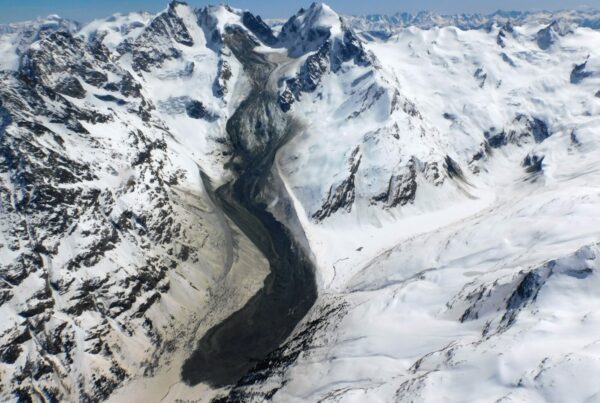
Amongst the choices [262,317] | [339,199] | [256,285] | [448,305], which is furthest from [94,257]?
[448,305]

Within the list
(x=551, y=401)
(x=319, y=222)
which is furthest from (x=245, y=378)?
(x=319, y=222)

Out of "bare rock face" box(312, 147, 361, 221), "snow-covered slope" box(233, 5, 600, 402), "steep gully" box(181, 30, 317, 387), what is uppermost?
"bare rock face" box(312, 147, 361, 221)

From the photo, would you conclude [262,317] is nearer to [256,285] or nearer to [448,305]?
[256,285]

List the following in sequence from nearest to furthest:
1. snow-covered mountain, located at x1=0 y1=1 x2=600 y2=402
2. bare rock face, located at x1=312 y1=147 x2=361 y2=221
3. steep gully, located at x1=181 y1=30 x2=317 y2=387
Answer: snow-covered mountain, located at x1=0 y1=1 x2=600 y2=402
steep gully, located at x1=181 y1=30 x2=317 y2=387
bare rock face, located at x1=312 y1=147 x2=361 y2=221

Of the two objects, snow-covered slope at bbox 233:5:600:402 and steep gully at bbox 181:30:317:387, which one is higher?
steep gully at bbox 181:30:317:387

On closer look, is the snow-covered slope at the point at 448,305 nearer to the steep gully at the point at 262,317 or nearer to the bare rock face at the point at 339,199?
the bare rock face at the point at 339,199

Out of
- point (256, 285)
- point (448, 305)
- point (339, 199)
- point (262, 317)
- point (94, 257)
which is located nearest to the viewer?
point (448, 305)

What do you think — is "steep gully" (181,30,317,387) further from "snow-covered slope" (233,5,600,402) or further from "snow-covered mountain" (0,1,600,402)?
"snow-covered slope" (233,5,600,402)

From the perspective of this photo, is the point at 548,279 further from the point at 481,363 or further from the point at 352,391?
the point at 352,391

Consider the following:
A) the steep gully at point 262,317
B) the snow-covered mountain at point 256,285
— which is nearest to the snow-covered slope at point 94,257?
the snow-covered mountain at point 256,285

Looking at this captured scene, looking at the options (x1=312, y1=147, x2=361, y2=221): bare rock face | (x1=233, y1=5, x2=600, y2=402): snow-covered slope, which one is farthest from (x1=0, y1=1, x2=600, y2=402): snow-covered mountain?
(x1=312, y1=147, x2=361, y2=221): bare rock face

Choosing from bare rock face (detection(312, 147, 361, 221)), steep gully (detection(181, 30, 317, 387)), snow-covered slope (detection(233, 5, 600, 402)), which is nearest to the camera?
snow-covered slope (detection(233, 5, 600, 402))

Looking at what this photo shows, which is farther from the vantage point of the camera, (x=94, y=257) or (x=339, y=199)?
(x=339, y=199)
